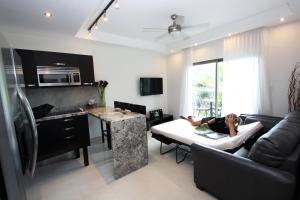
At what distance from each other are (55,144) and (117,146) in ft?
3.35

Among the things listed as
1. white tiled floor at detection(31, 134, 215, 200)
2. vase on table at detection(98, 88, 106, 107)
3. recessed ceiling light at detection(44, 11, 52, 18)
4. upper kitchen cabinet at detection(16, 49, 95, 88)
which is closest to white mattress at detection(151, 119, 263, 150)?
white tiled floor at detection(31, 134, 215, 200)

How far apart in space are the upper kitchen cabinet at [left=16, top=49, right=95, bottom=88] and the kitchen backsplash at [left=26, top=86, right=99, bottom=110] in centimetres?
39

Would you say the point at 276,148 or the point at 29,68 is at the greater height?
the point at 29,68

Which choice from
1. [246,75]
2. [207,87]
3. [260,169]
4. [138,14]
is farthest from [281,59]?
[138,14]

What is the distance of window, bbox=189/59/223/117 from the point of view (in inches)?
166

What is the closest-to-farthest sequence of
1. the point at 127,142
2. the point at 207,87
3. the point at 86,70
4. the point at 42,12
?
the point at 42,12 < the point at 127,142 < the point at 86,70 < the point at 207,87

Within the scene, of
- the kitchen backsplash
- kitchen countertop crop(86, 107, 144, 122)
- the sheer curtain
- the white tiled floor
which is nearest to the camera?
the white tiled floor

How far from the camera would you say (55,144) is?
237cm

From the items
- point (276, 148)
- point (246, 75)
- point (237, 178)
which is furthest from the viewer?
point (246, 75)

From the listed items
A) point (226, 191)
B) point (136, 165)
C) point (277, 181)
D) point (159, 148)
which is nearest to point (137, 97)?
point (159, 148)

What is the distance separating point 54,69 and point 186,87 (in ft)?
11.8

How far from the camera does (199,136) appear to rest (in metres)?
2.56

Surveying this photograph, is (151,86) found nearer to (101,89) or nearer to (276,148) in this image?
(101,89)

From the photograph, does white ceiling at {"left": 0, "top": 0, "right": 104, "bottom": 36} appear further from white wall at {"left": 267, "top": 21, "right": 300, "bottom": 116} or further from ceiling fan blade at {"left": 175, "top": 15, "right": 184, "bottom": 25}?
white wall at {"left": 267, "top": 21, "right": 300, "bottom": 116}
